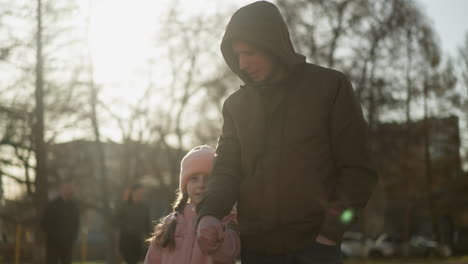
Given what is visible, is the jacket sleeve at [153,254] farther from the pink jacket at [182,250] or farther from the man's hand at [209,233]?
the man's hand at [209,233]

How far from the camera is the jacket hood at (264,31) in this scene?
3.05 meters

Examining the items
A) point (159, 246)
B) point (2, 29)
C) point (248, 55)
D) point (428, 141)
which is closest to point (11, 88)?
point (2, 29)

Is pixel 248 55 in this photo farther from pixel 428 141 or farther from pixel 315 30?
pixel 428 141

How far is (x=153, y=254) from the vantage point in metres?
4.50

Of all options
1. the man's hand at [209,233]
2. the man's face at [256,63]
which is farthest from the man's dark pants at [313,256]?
the man's face at [256,63]

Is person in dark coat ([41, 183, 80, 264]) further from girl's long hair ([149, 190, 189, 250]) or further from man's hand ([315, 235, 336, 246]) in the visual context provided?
man's hand ([315, 235, 336, 246])

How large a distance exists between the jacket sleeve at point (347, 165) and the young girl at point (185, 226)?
5.13ft

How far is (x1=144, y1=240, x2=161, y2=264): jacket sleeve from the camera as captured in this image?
4474 mm

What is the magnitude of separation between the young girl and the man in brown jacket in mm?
1281

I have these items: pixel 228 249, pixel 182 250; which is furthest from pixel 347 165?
pixel 182 250

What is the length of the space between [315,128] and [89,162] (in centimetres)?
2949

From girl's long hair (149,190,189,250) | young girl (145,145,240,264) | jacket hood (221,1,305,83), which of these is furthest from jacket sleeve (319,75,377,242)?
girl's long hair (149,190,189,250)

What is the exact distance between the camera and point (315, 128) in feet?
9.80

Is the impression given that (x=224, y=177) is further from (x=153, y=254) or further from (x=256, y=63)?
(x=153, y=254)
